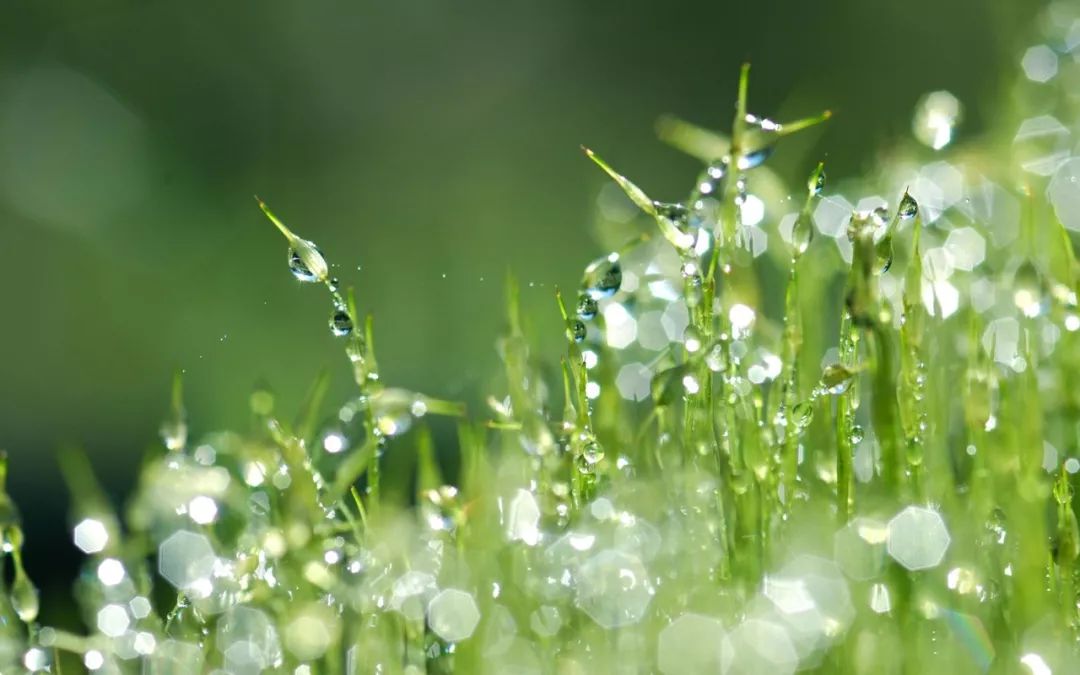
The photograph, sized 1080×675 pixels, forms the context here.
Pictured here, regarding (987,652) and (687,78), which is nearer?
(987,652)

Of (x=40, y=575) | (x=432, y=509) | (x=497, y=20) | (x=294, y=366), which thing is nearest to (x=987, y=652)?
(x=432, y=509)

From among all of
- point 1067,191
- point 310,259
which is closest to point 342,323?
point 310,259

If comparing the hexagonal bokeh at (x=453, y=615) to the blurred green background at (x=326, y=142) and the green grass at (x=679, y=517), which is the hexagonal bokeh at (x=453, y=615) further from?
the blurred green background at (x=326, y=142)

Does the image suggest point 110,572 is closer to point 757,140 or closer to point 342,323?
point 342,323

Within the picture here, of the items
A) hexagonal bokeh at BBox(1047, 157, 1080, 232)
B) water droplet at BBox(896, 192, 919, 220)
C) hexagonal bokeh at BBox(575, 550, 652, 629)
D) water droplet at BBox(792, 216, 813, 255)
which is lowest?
hexagonal bokeh at BBox(575, 550, 652, 629)

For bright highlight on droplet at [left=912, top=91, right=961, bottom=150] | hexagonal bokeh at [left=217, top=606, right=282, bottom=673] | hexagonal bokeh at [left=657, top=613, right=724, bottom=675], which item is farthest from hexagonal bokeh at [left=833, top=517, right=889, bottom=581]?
bright highlight on droplet at [left=912, top=91, right=961, bottom=150]

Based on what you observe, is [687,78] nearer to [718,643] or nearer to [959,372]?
[959,372]

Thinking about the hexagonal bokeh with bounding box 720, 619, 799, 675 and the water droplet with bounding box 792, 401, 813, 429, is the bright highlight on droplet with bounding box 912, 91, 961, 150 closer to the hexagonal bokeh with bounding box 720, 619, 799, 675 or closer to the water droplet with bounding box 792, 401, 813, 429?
the water droplet with bounding box 792, 401, 813, 429
